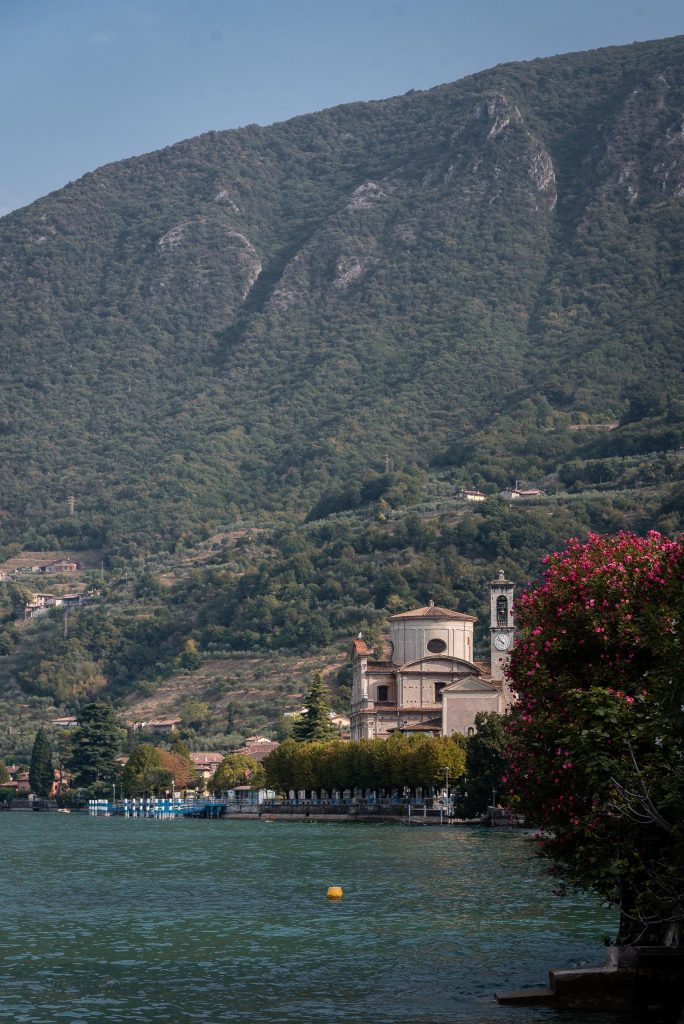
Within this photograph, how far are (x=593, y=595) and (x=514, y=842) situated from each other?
56055 mm

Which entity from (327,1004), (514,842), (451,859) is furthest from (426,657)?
(327,1004)

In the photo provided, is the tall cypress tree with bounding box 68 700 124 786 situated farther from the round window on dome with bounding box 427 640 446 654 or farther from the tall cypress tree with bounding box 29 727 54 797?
the round window on dome with bounding box 427 640 446 654

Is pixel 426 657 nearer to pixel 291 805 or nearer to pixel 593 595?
pixel 291 805

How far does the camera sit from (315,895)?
64.3m

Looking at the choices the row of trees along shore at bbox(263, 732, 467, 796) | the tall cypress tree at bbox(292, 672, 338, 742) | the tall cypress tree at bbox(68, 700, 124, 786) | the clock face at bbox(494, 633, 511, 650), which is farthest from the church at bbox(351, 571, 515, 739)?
the tall cypress tree at bbox(68, 700, 124, 786)

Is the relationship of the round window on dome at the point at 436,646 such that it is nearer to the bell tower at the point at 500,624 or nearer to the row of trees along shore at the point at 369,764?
the bell tower at the point at 500,624

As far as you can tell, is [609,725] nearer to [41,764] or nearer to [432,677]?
[432,677]

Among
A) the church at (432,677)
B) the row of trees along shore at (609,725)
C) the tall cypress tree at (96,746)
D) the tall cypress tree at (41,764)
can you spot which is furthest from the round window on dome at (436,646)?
the row of trees along shore at (609,725)

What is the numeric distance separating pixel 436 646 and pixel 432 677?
24.5 feet

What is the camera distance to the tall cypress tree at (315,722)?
167 meters

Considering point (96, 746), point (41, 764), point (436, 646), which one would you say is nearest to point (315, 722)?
point (436, 646)

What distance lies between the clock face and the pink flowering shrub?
11547cm

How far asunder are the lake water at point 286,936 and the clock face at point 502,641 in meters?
69.0

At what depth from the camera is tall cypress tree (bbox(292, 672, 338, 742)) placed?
16712 centimetres
